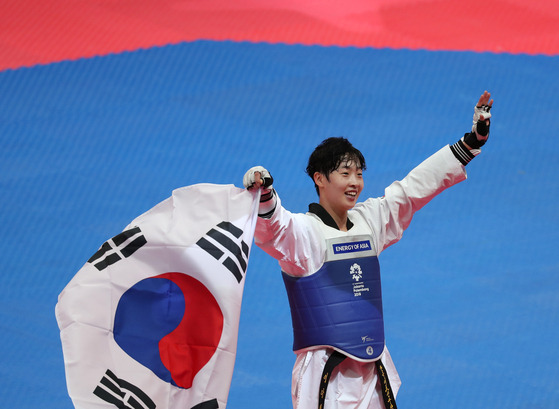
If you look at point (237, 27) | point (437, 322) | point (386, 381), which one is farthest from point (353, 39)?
point (386, 381)

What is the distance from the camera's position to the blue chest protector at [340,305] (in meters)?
3.25

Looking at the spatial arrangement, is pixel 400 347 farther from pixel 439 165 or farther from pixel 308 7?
pixel 308 7

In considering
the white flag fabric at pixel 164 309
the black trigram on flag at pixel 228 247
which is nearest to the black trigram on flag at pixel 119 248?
the white flag fabric at pixel 164 309

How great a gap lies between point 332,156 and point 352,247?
15.0 inches

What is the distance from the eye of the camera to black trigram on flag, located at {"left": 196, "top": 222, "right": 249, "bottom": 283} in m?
3.19

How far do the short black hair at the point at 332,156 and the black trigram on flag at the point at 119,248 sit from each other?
0.78 meters

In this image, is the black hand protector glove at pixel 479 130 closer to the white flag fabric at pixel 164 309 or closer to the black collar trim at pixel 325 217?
the black collar trim at pixel 325 217

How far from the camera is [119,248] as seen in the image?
3.18m

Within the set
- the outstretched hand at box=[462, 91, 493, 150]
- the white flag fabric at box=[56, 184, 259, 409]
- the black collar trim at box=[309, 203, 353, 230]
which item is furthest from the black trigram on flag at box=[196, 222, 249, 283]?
the outstretched hand at box=[462, 91, 493, 150]

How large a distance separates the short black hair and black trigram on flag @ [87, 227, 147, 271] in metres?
0.78

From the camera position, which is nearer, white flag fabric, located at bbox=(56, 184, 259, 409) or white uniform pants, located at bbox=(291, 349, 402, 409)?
white flag fabric, located at bbox=(56, 184, 259, 409)

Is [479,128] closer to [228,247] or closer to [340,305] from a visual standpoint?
[340,305]

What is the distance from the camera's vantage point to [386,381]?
130 inches

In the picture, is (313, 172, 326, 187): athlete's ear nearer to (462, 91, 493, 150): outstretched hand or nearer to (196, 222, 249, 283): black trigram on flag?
(196, 222, 249, 283): black trigram on flag
